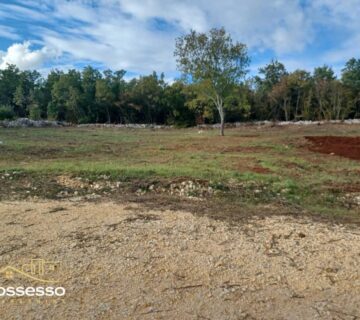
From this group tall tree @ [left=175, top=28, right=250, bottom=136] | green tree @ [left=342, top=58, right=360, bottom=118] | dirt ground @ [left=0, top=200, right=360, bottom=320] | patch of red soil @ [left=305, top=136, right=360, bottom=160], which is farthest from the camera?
green tree @ [left=342, top=58, right=360, bottom=118]

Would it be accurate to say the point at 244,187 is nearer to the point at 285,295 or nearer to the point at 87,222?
the point at 87,222

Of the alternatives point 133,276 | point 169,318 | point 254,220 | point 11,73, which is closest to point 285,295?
point 169,318

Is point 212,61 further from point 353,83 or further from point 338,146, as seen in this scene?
point 353,83

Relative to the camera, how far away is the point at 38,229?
4133mm

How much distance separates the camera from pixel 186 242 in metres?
3.76

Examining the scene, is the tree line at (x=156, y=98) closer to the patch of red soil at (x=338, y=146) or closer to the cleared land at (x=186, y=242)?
the patch of red soil at (x=338, y=146)

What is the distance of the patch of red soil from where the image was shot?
12.2 meters

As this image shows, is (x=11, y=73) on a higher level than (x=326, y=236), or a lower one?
higher

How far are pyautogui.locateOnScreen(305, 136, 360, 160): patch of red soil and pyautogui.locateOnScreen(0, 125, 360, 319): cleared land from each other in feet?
17.8

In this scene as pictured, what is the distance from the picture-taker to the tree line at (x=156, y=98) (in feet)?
134

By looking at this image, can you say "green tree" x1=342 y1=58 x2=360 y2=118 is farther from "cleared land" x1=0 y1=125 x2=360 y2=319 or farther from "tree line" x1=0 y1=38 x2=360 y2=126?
"cleared land" x1=0 y1=125 x2=360 y2=319

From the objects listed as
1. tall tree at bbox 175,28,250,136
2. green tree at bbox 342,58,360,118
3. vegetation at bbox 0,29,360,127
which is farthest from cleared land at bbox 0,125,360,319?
green tree at bbox 342,58,360,118

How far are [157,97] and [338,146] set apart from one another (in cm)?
3278

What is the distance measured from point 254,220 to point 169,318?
239 cm
